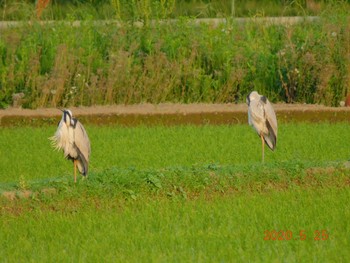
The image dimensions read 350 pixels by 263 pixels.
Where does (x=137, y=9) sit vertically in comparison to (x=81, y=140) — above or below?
above

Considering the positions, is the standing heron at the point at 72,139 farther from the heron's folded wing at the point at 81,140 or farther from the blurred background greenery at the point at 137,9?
the blurred background greenery at the point at 137,9

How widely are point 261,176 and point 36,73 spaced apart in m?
5.48

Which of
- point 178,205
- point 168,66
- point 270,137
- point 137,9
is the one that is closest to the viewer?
point 178,205

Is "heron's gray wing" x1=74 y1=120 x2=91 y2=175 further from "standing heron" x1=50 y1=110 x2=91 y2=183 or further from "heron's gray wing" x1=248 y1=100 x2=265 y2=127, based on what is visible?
"heron's gray wing" x1=248 y1=100 x2=265 y2=127

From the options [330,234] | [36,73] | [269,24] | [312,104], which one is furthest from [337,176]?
[269,24]

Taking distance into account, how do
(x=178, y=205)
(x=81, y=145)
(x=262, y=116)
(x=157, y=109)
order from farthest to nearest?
1. (x=157, y=109)
2. (x=262, y=116)
3. (x=81, y=145)
4. (x=178, y=205)

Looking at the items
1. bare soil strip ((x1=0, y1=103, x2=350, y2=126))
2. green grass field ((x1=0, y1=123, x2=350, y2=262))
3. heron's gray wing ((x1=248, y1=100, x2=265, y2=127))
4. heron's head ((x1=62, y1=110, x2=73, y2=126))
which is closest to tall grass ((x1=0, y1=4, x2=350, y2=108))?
bare soil strip ((x1=0, y1=103, x2=350, y2=126))

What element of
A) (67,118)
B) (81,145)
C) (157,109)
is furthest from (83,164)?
(157,109)

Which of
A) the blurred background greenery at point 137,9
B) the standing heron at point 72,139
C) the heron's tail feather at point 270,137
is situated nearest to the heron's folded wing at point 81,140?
the standing heron at point 72,139

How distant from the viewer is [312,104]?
46.0 feet

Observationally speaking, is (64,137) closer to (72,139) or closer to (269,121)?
(72,139)

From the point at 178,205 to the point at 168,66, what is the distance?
5994mm

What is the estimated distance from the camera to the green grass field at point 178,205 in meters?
6.82

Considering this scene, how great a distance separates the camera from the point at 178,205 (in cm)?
843
